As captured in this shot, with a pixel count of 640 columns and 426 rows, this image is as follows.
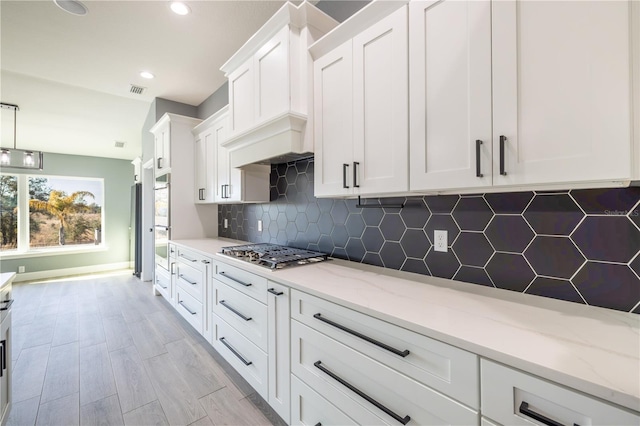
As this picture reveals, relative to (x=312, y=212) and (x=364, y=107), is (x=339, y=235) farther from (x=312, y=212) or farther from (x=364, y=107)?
(x=364, y=107)

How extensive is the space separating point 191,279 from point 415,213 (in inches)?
88.7

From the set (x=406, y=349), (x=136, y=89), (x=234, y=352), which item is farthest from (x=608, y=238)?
(x=136, y=89)

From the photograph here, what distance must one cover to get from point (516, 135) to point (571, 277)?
0.63 metres

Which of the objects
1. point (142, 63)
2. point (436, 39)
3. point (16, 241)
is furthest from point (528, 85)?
point (16, 241)

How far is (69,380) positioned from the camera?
2084 millimetres

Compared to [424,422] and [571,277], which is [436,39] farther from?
[424,422]

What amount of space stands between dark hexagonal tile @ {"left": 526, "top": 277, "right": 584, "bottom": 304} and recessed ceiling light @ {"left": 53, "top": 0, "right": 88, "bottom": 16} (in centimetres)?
347

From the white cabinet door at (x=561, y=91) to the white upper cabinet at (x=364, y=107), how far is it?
401 millimetres

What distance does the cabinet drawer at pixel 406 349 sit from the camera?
802 millimetres

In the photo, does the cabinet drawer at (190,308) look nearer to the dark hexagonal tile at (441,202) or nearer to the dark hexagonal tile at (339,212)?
the dark hexagonal tile at (339,212)

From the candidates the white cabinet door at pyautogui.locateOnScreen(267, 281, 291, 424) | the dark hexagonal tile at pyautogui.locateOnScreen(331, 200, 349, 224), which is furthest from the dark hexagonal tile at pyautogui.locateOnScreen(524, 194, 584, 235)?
the white cabinet door at pyautogui.locateOnScreen(267, 281, 291, 424)

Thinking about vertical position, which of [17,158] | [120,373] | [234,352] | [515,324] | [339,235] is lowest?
[120,373]

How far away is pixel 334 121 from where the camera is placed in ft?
5.24

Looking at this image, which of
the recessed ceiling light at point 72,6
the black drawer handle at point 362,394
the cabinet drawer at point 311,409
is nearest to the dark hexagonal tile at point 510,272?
the black drawer handle at point 362,394
